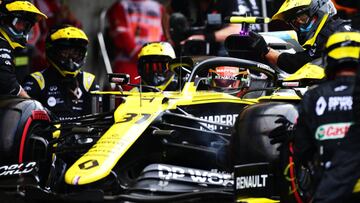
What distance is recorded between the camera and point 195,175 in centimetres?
782

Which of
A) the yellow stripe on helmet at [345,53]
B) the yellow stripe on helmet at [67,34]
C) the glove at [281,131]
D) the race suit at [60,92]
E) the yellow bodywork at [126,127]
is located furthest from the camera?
the yellow stripe on helmet at [67,34]

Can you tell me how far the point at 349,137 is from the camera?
21.0 feet

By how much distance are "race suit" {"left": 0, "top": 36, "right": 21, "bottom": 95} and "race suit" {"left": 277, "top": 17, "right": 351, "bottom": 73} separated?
8.43 ft

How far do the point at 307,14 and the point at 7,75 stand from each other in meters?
2.92

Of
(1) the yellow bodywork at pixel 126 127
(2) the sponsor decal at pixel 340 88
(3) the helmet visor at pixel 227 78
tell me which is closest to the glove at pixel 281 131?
(2) the sponsor decal at pixel 340 88

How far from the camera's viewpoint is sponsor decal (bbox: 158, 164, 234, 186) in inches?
303

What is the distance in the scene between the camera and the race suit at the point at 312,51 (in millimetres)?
8836

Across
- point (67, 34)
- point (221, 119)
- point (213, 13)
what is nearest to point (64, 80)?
point (67, 34)

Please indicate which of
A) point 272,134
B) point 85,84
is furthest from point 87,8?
point 272,134

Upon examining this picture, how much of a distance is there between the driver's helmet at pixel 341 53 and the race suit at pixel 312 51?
185 centimetres

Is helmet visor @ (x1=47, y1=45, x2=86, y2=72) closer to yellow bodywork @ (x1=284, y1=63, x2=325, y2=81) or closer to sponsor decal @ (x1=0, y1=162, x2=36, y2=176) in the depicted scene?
sponsor decal @ (x1=0, y1=162, x2=36, y2=176)

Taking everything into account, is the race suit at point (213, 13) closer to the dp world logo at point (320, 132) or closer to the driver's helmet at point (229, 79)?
the driver's helmet at point (229, 79)

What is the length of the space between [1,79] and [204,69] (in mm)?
2006

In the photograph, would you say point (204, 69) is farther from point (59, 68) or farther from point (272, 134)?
point (59, 68)
